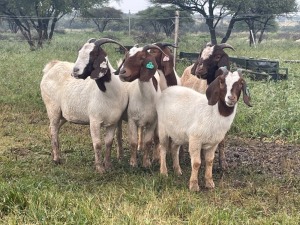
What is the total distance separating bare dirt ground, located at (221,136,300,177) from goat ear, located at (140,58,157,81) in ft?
6.43

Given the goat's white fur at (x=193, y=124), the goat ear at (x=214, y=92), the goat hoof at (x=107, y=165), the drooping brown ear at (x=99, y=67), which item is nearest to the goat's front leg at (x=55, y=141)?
the goat hoof at (x=107, y=165)

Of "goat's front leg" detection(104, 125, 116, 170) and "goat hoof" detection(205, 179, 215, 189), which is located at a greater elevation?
"goat's front leg" detection(104, 125, 116, 170)

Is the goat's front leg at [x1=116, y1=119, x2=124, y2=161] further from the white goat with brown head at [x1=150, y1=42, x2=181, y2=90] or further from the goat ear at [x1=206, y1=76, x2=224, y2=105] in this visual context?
the goat ear at [x1=206, y1=76, x2=224, y2=105]

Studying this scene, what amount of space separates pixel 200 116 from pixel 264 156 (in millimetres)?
2033

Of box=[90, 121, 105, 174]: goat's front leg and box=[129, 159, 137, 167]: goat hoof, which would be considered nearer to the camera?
box=[90, 121, 105, 174]: goat's front leg

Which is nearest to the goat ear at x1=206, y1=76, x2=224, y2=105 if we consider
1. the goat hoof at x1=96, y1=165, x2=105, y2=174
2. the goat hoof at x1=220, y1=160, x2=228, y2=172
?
the goat hoof at x1=220, y1=160, x2=228, y2=172

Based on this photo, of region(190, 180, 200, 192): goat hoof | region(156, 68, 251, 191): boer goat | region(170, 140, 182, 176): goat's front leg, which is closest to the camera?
region(156, 68, 251, 191): boer goat

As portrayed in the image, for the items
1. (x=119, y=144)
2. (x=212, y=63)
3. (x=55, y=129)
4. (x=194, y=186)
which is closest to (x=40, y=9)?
(x=55, y=129)

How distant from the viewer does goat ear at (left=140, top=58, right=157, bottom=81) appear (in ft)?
19.2

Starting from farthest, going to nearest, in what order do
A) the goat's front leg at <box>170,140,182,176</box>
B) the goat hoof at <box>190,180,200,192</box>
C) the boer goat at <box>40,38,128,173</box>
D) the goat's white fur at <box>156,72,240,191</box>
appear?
1. the goat's front leg at <box>170,140,182,176</box>
2. the boer goat at <box>40,38,128,173</box>
3. the goat hoof at <box>190,180,200,192</box>
4. the goat's white fur at <box>156,72,240,191</box>

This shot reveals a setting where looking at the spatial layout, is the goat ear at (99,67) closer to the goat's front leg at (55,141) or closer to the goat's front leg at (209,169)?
the goat's front leg at (55,141)

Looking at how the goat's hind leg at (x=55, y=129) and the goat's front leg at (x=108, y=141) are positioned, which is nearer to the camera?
the goat's front leg at (x=108, y=141)

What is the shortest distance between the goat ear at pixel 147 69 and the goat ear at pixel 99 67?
1.70 ft

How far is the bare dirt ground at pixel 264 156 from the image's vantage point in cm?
643
